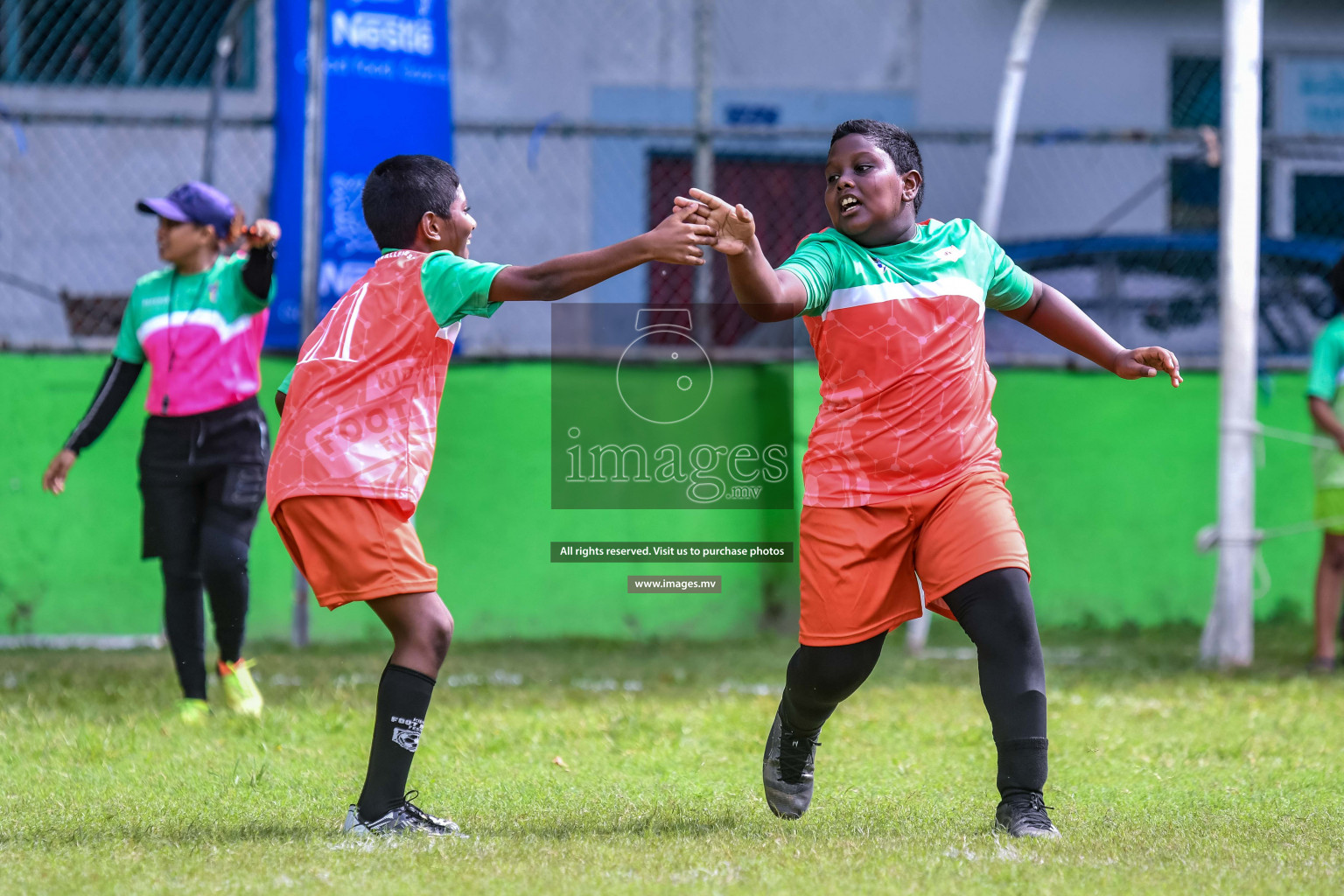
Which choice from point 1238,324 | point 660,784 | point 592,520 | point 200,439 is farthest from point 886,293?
point 592,520

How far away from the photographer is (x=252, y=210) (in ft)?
35.4

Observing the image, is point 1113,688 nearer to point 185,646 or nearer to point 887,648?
point 887,648

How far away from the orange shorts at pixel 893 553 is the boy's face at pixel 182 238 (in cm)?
278

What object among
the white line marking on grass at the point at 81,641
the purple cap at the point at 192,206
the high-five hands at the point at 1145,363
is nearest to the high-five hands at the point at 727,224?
the high-five hands at the point at 1145,363

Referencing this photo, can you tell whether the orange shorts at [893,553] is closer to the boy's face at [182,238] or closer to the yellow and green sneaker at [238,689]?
the yellow and green sneaker at [238,689]

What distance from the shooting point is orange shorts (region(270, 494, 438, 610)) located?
329 centimetres

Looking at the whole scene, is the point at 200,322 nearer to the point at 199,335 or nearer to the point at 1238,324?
the point at 199,335

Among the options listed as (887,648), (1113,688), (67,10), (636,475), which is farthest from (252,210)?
(1113,688)

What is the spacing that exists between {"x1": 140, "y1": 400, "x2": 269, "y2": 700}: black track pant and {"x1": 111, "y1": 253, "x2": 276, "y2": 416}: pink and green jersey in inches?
3.0

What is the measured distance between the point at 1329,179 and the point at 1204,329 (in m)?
2.85

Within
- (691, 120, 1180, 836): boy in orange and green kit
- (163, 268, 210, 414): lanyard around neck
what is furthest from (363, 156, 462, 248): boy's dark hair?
(163, 268, 210, 414): lanyard around neck

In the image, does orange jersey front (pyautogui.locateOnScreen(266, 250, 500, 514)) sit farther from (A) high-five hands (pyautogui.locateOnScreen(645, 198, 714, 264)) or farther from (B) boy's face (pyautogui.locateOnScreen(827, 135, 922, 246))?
(B) boy's face (pyautogui.locateOnScreen(827, 135, 922, 246))

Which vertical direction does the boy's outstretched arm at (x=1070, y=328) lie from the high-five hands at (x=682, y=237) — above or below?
below

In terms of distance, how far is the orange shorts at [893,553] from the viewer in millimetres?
3379
